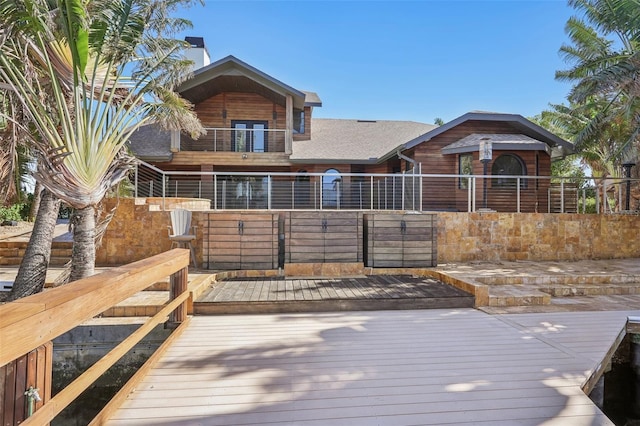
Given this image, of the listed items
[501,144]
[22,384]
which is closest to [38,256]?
[22,384]

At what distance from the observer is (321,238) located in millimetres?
7148

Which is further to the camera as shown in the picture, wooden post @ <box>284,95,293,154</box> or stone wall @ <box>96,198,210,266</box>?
wooden post @ <box>284,95,293,154</box>

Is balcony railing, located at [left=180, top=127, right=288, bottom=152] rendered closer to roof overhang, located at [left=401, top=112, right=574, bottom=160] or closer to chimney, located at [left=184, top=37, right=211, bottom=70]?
roof overhang, located at [left=401, top=112, right=574, bottom=160]

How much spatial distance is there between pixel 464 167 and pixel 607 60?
17.1 feet

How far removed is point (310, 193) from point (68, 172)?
24.7 feet

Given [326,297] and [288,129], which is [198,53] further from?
[326,297]

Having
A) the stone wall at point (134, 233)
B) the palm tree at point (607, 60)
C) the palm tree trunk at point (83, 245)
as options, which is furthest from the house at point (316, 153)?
the palm tree trunk at point (83, 245)

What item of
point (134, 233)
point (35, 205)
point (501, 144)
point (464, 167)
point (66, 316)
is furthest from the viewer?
point (464, 167)

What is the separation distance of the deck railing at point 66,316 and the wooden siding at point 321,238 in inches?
160

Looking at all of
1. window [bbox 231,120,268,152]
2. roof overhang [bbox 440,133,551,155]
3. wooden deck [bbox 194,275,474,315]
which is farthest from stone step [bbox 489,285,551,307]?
window [bbox 231,120,268,152]

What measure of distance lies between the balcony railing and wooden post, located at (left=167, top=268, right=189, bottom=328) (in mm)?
10770

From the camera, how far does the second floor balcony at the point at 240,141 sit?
14461 mm

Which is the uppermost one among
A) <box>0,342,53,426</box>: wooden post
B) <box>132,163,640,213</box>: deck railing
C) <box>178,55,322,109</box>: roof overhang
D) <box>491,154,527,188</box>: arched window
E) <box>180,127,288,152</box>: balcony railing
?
<box>178,55,322,109</box>: roof overhang

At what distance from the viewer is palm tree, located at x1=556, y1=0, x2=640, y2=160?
8938 mm
